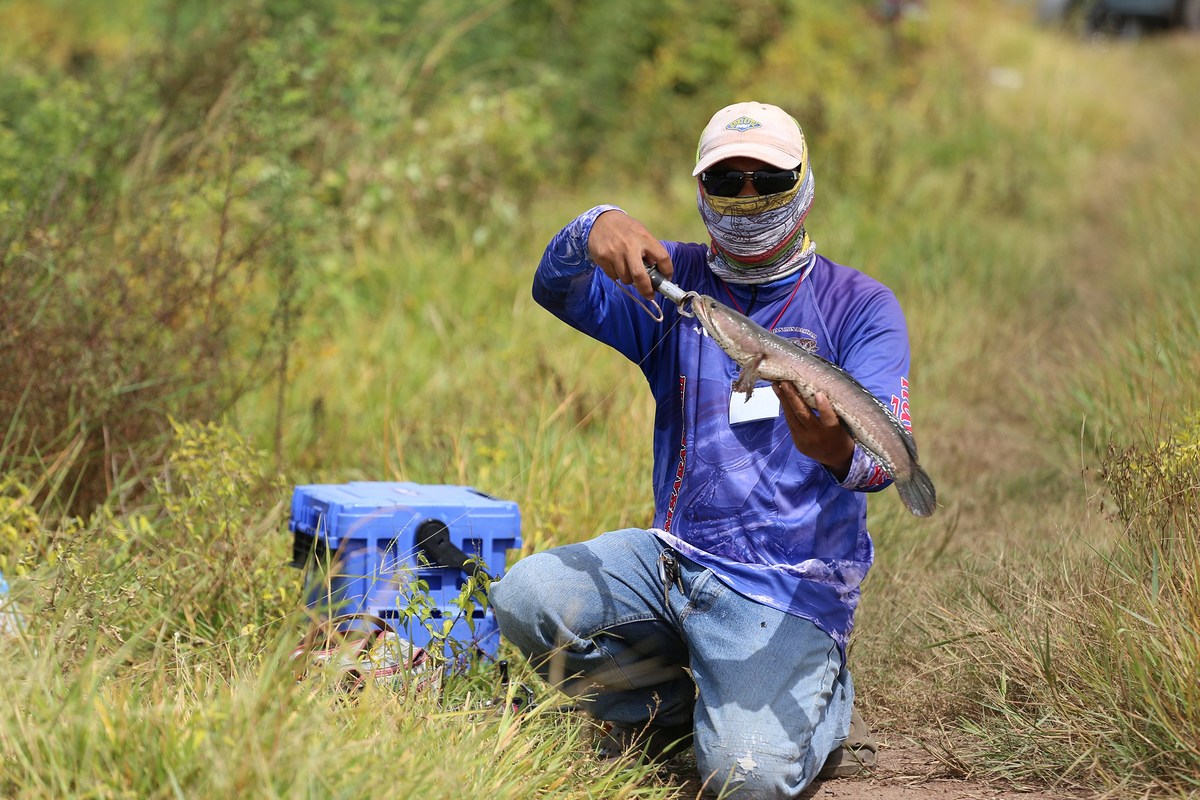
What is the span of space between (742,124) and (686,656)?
5.04 feet

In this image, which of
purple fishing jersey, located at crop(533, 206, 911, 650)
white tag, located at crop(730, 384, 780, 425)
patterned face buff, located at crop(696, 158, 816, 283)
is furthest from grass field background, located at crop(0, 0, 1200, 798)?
patterned face buff, located at crop(696, 158, 816, 283)

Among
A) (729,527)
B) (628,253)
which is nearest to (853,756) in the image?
(729,527)

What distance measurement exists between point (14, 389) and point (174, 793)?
118 inches

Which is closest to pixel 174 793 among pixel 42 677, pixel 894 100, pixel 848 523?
pixel 42 677

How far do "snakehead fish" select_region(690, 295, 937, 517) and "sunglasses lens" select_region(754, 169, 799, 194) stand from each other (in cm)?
59

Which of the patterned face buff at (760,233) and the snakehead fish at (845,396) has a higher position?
the patterned face buff at (760,233)

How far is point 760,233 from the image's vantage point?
3660 mm

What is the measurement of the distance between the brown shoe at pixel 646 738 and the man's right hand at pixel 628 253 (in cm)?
130

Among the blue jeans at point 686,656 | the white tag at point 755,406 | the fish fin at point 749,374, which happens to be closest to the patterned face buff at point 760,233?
the white tag at point 755,406

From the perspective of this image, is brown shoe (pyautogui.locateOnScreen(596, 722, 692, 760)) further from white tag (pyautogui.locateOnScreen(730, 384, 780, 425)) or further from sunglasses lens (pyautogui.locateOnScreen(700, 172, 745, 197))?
sunglasses lens (pyautogui.locateOnScreen(700, 172, 745, 197))

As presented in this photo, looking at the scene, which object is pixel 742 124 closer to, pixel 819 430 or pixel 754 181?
pixel 754 181

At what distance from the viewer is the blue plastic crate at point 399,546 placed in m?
3.84

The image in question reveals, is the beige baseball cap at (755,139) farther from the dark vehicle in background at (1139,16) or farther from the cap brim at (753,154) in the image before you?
the dark vehicle in background at (1139,16)

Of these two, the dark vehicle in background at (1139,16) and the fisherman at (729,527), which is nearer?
the fisherman at (729,527)
